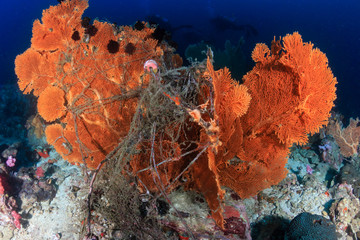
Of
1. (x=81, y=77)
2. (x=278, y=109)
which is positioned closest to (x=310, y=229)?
(x=278, y=109)

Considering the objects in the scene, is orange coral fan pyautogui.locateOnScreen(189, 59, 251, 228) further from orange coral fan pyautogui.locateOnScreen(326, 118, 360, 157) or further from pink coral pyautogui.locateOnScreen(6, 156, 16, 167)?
orange coral fan pyautogui.locateOnScreen(326, 118, 360, 157)

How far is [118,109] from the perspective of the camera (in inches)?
154

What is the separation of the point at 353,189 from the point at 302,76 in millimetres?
4436

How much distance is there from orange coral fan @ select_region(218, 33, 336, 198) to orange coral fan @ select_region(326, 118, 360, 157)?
222 inches

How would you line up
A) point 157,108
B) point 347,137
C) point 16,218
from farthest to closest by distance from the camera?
point 347,137, point 16,218, point 157,108

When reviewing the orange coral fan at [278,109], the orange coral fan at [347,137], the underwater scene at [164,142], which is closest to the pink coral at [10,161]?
the underwater scene at [164,142]

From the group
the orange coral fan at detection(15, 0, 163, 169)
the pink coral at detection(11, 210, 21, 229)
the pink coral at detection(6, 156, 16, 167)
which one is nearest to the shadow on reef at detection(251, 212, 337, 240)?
the orange coral fan at detection(15, 0, 163, 169)

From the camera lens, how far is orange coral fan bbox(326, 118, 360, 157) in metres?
7.26

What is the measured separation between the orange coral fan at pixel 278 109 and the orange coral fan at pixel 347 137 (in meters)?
5.64

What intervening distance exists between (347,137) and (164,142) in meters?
7.98

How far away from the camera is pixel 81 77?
12.9 feet

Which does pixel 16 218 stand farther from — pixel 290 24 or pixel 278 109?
pixel 290 24

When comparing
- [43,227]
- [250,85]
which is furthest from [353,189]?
[43,227]

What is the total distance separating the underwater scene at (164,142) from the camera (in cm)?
291
